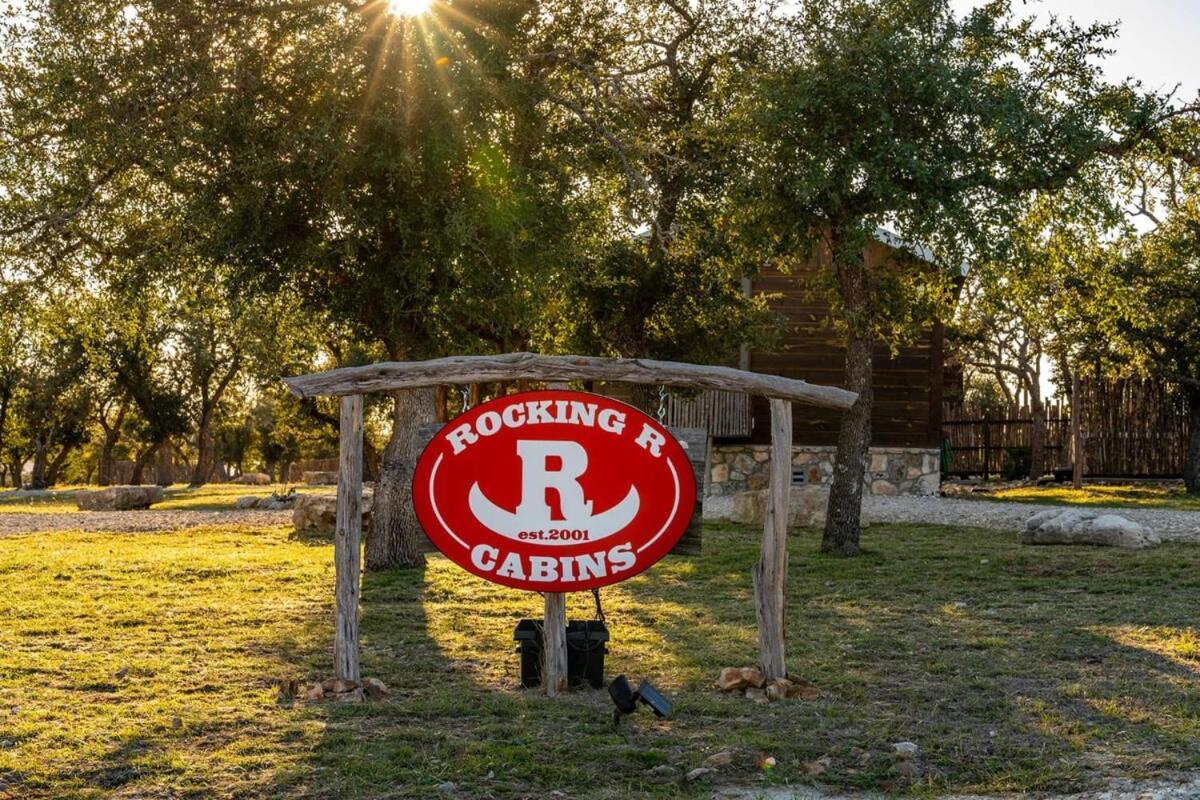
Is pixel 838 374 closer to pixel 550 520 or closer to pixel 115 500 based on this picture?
pixel 115 500

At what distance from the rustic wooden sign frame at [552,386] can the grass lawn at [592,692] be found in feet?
1.43

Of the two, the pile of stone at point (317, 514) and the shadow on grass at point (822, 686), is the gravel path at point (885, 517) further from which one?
the shadow on grass at point (822, 686)

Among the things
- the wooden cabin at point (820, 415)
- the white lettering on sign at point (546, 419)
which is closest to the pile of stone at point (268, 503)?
the wooden cabin at point (820, 415)

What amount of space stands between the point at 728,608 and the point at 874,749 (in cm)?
553

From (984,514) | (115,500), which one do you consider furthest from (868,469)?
(115,500)

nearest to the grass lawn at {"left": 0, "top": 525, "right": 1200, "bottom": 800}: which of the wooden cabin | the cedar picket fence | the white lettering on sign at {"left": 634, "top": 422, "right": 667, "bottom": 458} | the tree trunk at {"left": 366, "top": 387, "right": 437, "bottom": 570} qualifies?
the tree trunk at {"left": 366, "top": 387, "right": 437, "bottom": 570}

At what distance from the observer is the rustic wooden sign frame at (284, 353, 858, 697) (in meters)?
7.96

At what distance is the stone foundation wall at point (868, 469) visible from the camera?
28.8m

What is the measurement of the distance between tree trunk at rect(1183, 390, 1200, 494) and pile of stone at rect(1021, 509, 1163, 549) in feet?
46.9

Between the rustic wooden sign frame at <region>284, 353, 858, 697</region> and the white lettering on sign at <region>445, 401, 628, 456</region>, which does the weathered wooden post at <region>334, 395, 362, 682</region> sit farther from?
the white lettering on sign at <region>445, 401, 628, 456</region>

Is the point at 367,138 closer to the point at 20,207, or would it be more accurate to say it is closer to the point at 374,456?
the point at 20,207

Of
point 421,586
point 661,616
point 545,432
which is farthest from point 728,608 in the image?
point 545,432

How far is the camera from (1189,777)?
19.9 feet

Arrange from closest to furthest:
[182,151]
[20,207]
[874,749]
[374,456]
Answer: [874,749] < [182,151] < [20,207] < [374,456]
